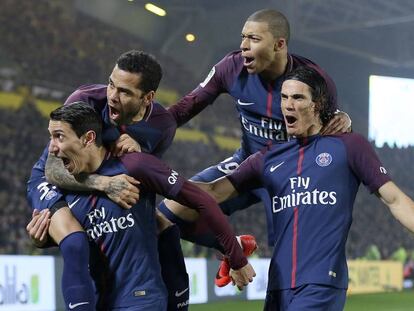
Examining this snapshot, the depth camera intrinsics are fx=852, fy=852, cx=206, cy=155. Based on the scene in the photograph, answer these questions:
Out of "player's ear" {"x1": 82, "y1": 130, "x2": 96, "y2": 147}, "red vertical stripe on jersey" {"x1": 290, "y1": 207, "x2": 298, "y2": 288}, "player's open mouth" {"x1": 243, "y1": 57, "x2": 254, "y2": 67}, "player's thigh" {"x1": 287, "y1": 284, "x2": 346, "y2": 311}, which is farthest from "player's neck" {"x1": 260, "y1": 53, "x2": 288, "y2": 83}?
"player's thigh" {"x1": 287, "y1": 284, "x2": 346, "y2": 311}

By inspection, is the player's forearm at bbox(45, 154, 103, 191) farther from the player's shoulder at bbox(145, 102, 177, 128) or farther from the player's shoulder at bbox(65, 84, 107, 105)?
the player's shoulder at bbox(145, 102, 177, 128)

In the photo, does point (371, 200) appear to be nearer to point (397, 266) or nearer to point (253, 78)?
point (397, 266)

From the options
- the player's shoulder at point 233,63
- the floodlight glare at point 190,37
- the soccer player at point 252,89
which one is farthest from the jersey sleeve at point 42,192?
the floodlight glare at point 190,37

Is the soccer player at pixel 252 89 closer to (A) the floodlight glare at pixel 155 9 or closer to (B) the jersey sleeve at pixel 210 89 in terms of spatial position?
(B) the jersey sleeve at pixel 210 89

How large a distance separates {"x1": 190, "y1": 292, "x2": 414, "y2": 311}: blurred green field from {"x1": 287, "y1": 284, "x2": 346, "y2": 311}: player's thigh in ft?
26.6

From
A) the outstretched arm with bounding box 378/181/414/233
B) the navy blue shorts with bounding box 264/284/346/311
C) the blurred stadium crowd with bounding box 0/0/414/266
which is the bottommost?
the navy blue shorts with bounding box 264/284/346/311

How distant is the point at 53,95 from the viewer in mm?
13281

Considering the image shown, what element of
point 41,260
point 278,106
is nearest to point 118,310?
point 278,106

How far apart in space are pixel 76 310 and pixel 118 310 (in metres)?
0.18

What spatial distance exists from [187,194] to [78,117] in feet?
1.66

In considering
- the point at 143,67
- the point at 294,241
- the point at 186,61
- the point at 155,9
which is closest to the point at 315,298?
the point at 294,241

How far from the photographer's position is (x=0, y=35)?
525 inches

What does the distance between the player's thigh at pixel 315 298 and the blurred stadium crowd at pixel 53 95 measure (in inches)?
349

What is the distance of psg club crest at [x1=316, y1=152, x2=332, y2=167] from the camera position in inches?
128
